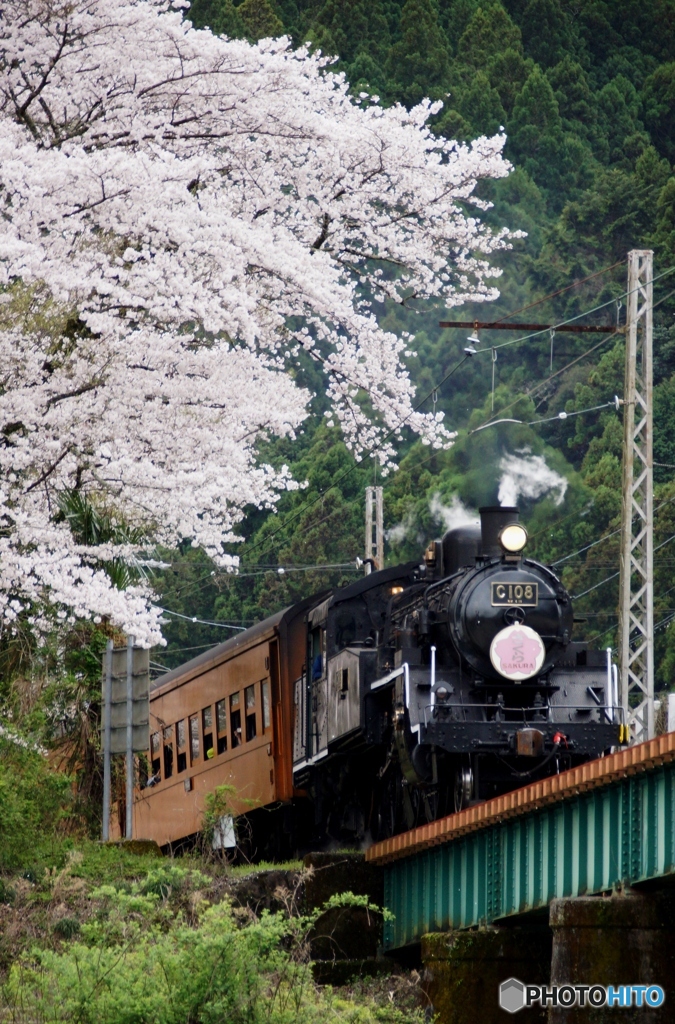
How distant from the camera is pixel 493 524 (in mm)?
16406

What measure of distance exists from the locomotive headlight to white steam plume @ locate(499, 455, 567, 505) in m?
36.7

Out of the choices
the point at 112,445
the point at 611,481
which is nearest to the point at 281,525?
the point at 611,481

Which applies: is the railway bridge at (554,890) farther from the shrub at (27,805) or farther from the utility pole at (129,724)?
the shrub at (27,805)

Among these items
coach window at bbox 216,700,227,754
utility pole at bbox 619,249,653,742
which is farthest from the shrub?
utility pole at bbox 619,249,653,742

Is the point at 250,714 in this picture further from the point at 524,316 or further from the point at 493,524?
the point at 524,316

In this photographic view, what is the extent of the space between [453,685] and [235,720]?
4.87m

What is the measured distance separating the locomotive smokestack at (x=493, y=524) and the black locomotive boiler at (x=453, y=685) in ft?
0.05

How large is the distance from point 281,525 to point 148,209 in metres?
46.0

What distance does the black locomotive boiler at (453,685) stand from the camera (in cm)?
1498

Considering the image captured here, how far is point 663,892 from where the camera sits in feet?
36.4

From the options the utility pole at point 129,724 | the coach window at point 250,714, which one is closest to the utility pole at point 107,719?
the utility pole at point 129,724

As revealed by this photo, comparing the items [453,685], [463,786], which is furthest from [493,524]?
[463,786]

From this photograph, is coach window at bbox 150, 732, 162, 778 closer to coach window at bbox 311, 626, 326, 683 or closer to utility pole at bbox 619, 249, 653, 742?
coach window at bbox 311, 626, 326, 683

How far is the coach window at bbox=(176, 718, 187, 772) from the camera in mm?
21125
